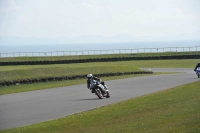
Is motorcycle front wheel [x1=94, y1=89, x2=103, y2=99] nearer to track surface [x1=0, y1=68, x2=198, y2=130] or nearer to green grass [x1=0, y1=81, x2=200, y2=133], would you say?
track surface [x1=0, y1=68, x2=198, y2=130]

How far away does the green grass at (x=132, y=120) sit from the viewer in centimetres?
1349

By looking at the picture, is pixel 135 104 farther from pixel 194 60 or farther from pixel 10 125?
pixel 194 60

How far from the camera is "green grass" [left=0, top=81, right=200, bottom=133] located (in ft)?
44.3

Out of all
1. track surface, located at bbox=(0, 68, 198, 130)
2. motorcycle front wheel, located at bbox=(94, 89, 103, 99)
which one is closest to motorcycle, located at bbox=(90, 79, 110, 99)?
motorcycle front wheel, located at bbox=(94, 89, 103, 99)

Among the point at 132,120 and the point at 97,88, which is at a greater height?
the point at 132,120

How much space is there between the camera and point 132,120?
51.6 feet

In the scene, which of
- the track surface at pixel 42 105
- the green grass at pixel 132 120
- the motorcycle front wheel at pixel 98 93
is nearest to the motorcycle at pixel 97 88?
the motorcycle front wheel at pixel 98 93

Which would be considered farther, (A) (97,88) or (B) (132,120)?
(A) (97,88)

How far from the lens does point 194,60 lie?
7338 cm

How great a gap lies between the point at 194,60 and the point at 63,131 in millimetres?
60221

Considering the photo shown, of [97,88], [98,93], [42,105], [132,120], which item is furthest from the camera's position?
[97,88]

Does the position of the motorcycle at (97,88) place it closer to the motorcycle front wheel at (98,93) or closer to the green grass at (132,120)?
the motorcycle front wheel at (98,93)

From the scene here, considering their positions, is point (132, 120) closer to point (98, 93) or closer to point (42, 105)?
point (42, 105)

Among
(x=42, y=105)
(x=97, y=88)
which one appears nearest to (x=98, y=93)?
(x=97, y=88)
